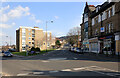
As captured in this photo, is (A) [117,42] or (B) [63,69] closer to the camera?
(B) [63,69]

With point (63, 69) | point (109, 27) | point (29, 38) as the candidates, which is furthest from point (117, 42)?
point (29, 38)

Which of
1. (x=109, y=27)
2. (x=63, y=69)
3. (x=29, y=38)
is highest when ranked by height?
(x=109, y=27)

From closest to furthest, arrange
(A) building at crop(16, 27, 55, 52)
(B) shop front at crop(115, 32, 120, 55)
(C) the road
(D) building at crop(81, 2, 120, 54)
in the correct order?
(C) the road → (B) shop front at crop(115, 32, 120, 55) → (D) building at crop(81, 2, 120, 54) → (A) building at crop(16, 27, 55, 52)

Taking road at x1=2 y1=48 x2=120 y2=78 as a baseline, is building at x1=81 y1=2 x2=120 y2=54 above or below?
above

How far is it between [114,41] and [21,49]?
196 feet

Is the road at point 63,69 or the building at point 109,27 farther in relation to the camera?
the building at point 109,27

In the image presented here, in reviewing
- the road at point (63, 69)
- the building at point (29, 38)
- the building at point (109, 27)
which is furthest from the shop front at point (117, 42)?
the building at point (29, 38)

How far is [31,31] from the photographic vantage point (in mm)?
82312

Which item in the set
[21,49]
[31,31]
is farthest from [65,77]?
[31,31]

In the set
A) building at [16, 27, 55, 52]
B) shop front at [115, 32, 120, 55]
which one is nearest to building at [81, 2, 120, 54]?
shop front at [115, 32, 120, 55]

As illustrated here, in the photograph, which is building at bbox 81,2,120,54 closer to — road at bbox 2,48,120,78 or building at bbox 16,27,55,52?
road at bbox 2,48,120,78

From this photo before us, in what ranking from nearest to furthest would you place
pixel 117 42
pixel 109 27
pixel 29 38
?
pixel 117 42 < pixel 109 27 < pixel 29 38

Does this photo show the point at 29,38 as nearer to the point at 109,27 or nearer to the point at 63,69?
the point at 109,27

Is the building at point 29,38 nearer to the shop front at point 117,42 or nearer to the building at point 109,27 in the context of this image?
the building at point 109,27
